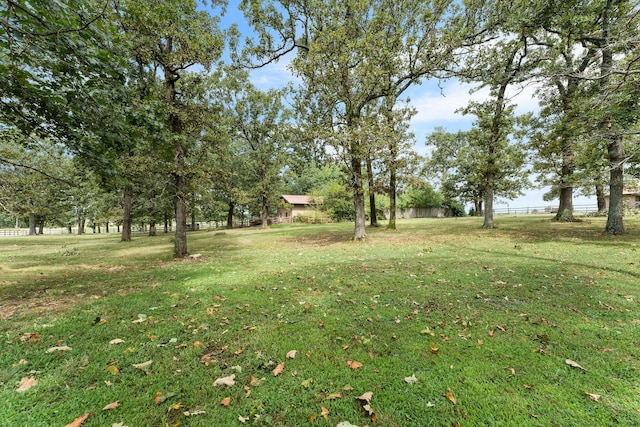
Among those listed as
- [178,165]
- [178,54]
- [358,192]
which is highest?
[178,54]

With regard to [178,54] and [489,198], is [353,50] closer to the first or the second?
[178,54]

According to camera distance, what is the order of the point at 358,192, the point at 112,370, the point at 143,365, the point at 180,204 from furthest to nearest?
1. the point at 358,192
2. the point at 180,204
3. the point at 143,365
4. the point at 112,370

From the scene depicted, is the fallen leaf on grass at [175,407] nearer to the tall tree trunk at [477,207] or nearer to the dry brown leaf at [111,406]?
the dry brown leaf at [111,406]

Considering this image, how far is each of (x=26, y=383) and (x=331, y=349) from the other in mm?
3191

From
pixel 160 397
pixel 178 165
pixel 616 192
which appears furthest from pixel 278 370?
pixel 616 192

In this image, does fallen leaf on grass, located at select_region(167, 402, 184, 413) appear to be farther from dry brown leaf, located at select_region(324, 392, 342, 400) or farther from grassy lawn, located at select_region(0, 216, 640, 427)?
dry brown leaf, located at select_region(324, 392, 342, 400)

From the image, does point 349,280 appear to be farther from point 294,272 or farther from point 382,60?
point 382,60

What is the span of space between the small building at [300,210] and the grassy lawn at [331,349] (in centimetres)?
3237

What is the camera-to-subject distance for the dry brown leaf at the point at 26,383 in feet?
8.76

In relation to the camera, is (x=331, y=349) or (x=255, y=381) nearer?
(x=255, y=381)

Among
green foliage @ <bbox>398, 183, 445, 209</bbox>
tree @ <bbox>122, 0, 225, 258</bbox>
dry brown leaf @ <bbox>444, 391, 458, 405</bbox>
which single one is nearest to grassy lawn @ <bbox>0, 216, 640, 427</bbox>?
dry brown leaf @ <bbox>444, 391, 458, 405</bbox>

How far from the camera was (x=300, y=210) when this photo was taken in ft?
151

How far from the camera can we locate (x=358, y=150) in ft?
41.5

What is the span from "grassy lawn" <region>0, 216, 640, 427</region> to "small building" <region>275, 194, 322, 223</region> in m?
32.4
